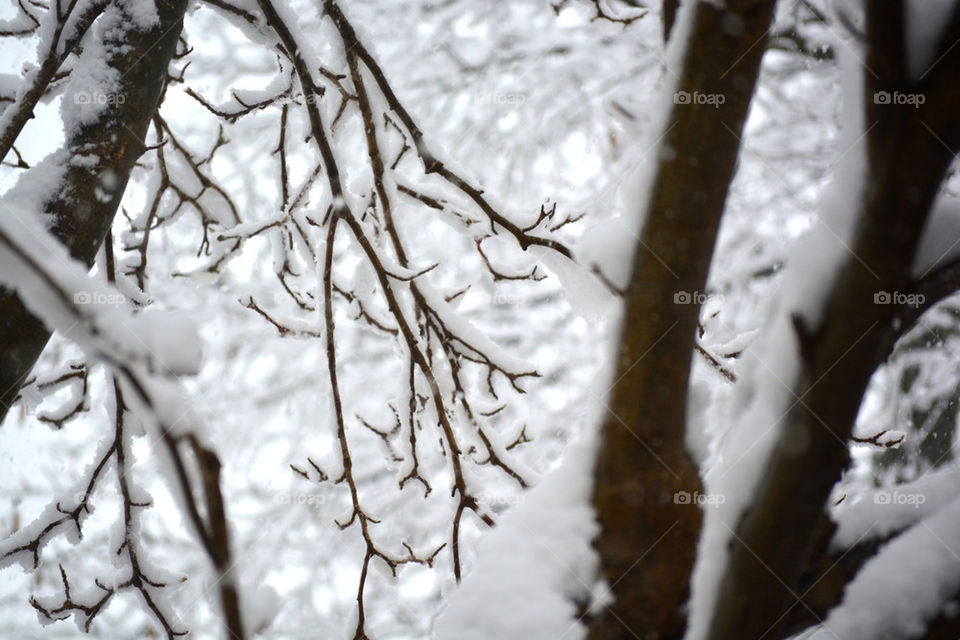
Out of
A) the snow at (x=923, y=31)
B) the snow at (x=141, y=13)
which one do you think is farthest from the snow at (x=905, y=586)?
the snow at (x=141, y=13)

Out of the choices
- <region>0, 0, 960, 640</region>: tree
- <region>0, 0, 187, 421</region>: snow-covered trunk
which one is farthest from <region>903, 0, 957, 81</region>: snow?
<region>0, 0, 187, 421</region>: snow-covered trunk

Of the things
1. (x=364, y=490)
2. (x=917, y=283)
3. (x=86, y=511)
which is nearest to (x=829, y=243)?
(x=917, y=283)

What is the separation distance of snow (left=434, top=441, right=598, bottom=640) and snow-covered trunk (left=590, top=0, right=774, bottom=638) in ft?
0.09

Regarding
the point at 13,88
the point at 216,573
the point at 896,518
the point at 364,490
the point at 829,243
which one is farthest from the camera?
the point at 364,490

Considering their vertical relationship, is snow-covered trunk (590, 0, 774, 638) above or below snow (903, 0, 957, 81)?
below

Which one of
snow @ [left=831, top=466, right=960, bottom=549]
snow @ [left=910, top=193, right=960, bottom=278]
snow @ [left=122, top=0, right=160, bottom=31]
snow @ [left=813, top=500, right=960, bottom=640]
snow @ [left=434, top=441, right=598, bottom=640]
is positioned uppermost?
snow @ [left=122, top=0, right=160, bottom=31]

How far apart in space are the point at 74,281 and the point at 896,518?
0.88 meters

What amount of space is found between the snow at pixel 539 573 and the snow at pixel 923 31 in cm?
46

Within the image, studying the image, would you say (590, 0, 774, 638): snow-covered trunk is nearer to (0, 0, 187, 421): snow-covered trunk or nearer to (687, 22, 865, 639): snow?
(687, 22, 865, 639): snow

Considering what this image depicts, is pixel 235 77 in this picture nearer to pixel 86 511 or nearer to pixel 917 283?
pixel 86 511

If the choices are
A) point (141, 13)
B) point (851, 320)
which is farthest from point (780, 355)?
point (141, 13)

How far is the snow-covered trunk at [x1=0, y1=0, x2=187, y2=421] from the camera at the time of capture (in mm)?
1054

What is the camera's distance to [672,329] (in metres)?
0.63

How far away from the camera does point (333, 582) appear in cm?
458
